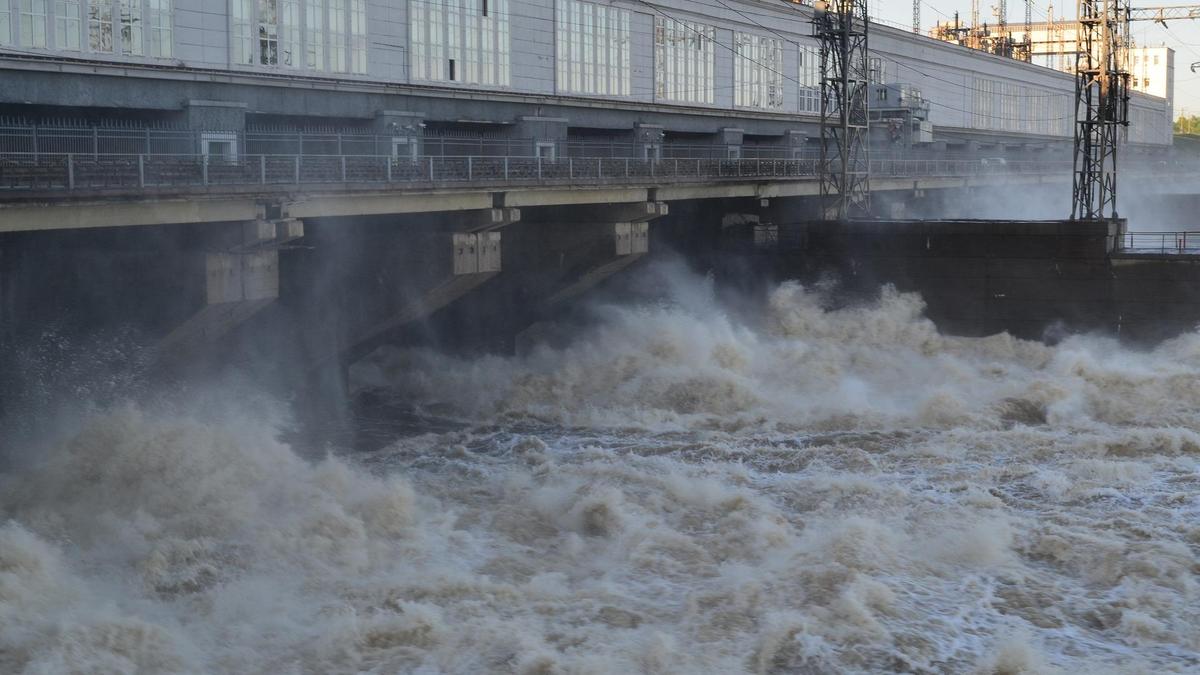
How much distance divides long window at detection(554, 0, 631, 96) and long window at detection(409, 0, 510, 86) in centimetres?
320

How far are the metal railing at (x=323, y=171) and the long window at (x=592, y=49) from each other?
700cm

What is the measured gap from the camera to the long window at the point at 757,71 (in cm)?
5731

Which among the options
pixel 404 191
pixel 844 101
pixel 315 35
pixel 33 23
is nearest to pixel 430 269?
pixel 404 191

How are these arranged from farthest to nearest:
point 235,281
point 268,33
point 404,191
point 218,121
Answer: point 268,33
point 218,121
point 404,191
point 235,281

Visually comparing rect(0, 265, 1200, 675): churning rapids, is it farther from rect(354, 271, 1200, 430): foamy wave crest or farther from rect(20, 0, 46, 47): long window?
rect(20, 0, 46, 47): long window

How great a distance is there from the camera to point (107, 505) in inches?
871

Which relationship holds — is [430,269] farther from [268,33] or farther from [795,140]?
[795,140]

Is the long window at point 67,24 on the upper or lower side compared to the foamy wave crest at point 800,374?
upper

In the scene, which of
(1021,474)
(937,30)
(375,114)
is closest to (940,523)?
(1021,474)

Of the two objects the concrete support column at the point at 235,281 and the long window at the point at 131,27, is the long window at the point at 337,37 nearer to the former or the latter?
the long window at the point at 131,27

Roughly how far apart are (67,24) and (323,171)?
27.0ft

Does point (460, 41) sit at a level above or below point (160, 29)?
above

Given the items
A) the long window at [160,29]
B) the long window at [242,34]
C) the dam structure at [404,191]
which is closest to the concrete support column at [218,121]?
the dam structure at [404,191]

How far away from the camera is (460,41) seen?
42219 millimetres
